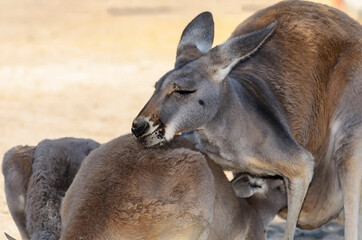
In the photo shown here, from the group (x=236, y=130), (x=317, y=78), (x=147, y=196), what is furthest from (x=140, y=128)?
(x=317, y=78)

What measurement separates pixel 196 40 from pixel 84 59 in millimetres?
8346

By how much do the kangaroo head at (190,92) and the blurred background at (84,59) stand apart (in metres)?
1.99

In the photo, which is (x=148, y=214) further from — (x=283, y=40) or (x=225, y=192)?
(x=283, y=40)

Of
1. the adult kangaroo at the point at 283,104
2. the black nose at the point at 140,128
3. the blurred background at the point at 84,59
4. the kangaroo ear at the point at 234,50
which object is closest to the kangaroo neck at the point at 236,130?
the adult kangaroo at the point at 283,104

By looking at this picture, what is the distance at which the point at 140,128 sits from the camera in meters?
4.02

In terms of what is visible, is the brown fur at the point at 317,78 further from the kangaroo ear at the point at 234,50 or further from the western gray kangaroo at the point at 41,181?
the western gray kangaroo at the point at 41,181

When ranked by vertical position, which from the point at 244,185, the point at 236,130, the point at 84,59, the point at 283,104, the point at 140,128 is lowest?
the point at 84,59

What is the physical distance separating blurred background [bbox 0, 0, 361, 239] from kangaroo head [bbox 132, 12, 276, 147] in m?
1.99

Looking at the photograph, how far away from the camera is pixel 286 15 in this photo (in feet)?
17.0

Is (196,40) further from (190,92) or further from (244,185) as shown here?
(244,185)

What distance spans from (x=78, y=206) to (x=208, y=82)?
1.08 m

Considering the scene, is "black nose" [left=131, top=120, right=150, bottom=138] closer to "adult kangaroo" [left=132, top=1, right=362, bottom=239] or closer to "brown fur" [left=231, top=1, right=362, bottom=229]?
"adult kangaroo" [left=132, top=1, right=362, bottom=239]

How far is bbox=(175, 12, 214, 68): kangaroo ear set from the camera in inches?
180

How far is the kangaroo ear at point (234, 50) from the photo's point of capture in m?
4.27
